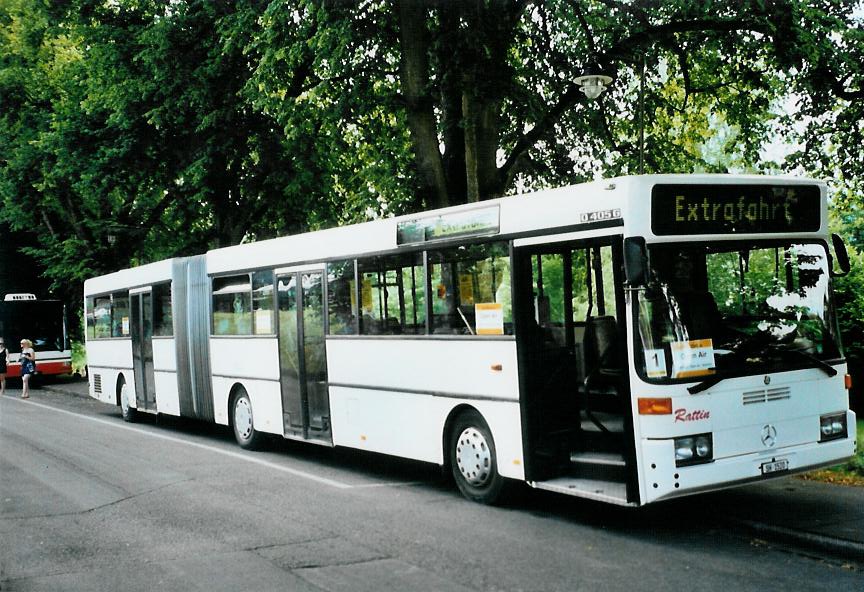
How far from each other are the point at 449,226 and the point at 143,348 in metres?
10.3

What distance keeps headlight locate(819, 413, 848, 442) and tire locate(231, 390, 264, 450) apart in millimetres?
8247

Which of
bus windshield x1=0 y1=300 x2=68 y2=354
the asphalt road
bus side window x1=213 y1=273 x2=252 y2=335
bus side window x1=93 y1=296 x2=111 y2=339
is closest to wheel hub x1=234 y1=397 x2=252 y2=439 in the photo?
bus side window x1=213 y1=273 x2=252 y2=335

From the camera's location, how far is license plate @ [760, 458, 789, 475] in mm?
7586

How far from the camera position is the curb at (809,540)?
6807 millimetres

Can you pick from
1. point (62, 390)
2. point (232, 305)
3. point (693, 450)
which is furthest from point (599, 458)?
point (62, 390)

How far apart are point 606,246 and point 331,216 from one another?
16737 millimetres

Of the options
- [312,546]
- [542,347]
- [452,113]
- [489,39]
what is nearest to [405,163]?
[452,113]

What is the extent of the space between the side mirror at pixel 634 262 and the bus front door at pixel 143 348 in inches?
481

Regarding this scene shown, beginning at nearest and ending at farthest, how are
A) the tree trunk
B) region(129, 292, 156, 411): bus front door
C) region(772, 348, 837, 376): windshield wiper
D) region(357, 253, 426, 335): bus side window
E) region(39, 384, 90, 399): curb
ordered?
region(772, 348, 837, 376): windshield wiper
region(357, 253, 426, 335): bus side window
the tree trunk
region(129, 292, 156, 411): bus front door
region(39, 384, 90, 399): curb

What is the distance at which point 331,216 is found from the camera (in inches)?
957

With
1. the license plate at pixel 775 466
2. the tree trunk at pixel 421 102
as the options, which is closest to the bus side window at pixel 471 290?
the license plate at pixel 775 466

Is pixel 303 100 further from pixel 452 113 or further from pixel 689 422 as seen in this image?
pixel 689 422

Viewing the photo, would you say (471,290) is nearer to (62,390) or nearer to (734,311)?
(734,311)

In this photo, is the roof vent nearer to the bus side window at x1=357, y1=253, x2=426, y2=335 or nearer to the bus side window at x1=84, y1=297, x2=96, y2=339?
the bus side window at x1=84, y1=297, x2=96, y2=339
